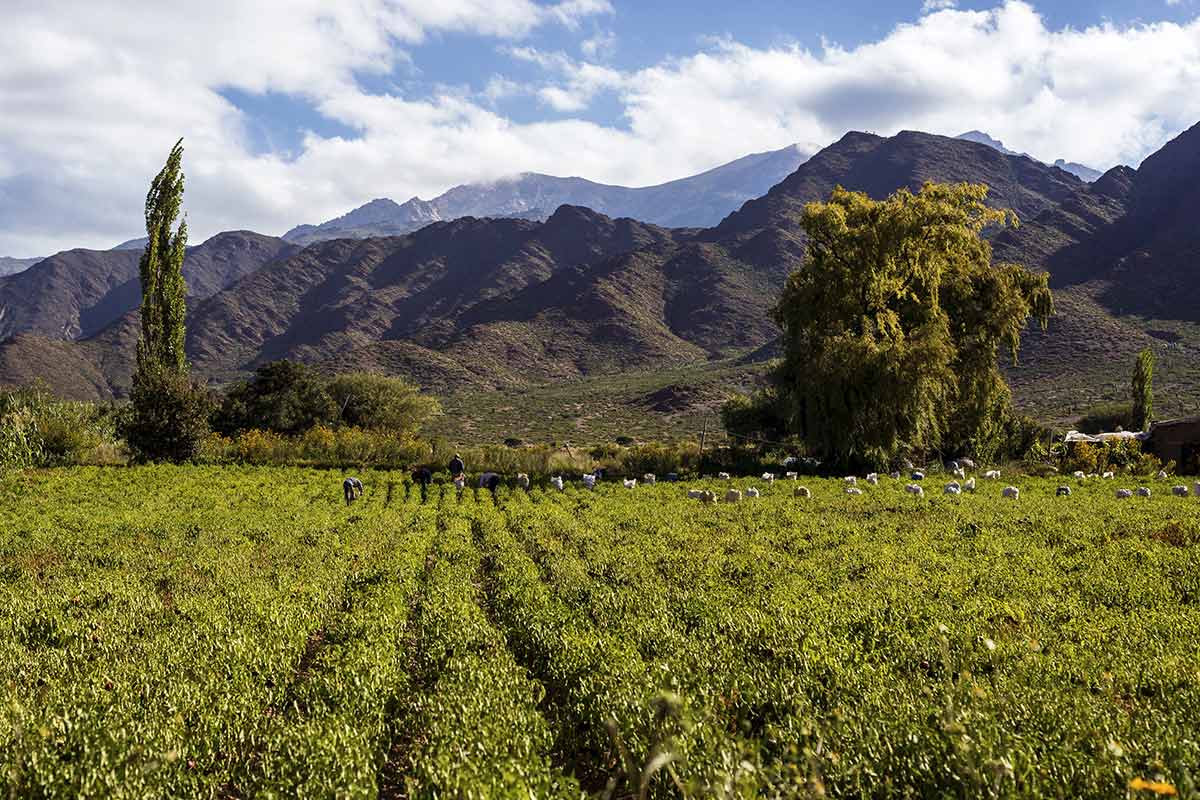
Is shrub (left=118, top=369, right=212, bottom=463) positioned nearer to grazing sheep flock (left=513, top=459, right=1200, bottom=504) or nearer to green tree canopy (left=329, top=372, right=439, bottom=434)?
grazing sheep flock (left=513, top=459, right=1200, bottom=504)

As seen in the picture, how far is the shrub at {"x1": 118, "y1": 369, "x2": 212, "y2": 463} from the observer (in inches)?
1506

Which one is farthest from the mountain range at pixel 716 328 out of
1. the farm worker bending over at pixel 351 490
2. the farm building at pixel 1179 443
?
the farm worker bending over at pixel 351 490

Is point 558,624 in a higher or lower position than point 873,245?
lower

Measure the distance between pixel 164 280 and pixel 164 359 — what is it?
176 inches

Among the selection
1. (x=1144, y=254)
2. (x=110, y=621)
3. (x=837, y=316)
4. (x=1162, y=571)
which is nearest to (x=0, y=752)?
(x=110, y=621)

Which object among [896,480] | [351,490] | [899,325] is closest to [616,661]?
[351,490]

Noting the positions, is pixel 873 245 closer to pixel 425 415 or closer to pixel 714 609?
pixel 714 609

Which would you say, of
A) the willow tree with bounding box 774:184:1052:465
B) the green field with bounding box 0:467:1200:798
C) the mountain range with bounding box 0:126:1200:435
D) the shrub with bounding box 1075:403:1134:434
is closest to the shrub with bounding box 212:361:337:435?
the mountain range with bounding box 0:126:1200:435

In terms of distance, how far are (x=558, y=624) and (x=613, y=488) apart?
20.5 m

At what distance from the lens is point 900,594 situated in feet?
38.1

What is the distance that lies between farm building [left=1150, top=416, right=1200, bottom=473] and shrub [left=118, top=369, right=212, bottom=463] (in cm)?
5057

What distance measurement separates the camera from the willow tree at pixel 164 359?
38.3 m

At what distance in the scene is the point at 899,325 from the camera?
1388 inches

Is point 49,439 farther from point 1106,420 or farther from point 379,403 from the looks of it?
point 1106,420
